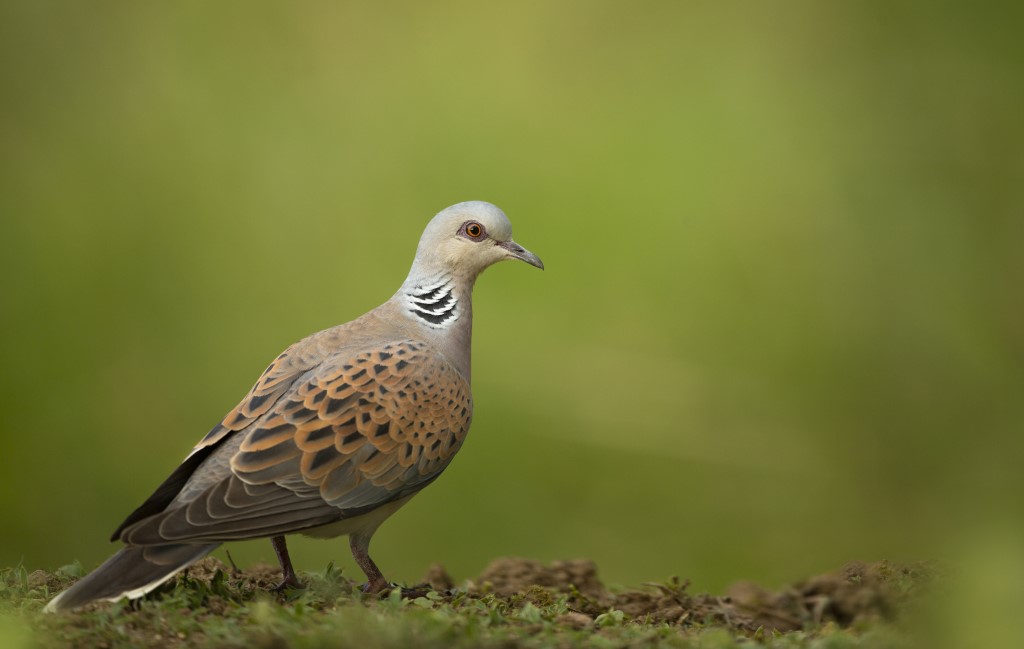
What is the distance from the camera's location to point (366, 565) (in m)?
3.94

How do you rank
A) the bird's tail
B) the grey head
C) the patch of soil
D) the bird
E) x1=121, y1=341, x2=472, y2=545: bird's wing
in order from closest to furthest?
1. the bird's tail
2. the bird
3. x1=121, y1=341, x2=472, y2=545: bird's wing
4. the patch of soil
5. the grey head

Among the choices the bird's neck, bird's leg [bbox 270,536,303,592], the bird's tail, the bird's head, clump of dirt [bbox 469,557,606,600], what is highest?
the bird's head

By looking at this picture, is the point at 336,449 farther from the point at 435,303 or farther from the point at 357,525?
the point at 435,303

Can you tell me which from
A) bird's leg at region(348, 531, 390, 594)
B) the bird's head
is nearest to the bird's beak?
the bird's head

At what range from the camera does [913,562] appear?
411 centimetres

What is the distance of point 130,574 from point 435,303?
175 cm

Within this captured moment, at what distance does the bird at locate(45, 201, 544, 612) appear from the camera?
11.0 feet

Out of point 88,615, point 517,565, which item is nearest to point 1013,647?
point 517,565

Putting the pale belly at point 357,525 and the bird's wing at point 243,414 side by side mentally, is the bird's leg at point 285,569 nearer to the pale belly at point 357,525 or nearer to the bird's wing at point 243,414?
the pale belly at point 357,525

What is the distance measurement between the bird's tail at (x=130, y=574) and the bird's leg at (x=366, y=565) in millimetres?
681

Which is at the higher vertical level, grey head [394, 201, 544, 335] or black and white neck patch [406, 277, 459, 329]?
grey head [394, 201, 544, 335]

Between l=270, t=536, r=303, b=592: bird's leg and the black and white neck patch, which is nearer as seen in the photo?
l=270, t=536, r=303, b=592: bird's leg

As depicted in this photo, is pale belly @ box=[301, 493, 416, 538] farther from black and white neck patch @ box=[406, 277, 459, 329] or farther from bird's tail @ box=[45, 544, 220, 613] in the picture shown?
black and white neck patch @ box=[406, 277, 459, 329]

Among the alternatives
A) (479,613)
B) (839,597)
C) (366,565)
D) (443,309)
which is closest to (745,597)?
(839,597)
